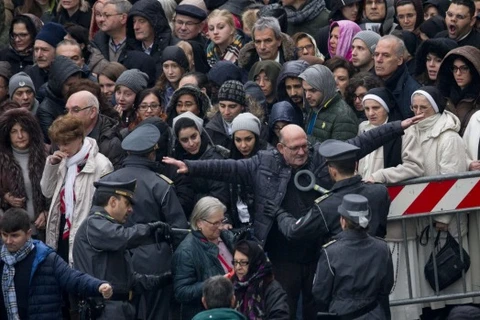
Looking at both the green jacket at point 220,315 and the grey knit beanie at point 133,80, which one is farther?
the grey knit beanie at point 133,80

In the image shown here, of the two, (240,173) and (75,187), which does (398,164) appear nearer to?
(240,173)

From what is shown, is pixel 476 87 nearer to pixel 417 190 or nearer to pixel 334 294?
pixel 417 190

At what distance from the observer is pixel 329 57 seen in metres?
19.3

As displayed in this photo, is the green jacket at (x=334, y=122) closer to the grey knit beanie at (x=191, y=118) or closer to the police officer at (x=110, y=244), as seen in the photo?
the grey knit beanie at (x=191, y=118)

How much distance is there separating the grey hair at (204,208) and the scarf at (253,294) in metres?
0.73

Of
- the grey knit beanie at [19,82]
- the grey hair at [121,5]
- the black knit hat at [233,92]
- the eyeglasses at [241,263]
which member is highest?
the grey hair at [121,5]

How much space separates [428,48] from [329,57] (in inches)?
71.4

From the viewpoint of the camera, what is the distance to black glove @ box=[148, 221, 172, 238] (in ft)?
49.3

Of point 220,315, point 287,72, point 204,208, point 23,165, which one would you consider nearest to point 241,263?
point 204,208

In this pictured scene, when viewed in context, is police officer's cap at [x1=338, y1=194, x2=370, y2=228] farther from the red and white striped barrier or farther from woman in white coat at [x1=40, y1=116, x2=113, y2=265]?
woman in white coat at [x1=40, y1=116, x2=113, y2=265]

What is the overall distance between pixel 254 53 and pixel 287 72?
132 centimetres

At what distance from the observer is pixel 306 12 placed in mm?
19859

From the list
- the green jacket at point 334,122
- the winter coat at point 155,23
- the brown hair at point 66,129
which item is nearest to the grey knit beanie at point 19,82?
the brown hair at point 66,129

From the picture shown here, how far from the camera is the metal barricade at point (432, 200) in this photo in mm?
15445
